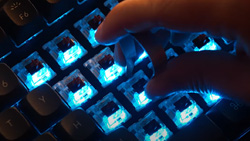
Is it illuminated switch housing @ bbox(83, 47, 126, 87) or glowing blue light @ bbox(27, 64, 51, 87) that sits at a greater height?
glowing blue light @ bbox(27, 64, 51, 87)

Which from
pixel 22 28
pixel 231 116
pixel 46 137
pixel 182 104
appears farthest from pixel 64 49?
pixel 231 116

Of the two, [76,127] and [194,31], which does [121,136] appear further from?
[194,31]

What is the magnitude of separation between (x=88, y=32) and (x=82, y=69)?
9cm

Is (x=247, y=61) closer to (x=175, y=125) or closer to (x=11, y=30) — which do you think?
(x=175, y=125)

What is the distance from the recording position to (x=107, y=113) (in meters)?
0.93

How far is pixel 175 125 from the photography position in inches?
38.2

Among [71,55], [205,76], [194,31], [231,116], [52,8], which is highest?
[52,8]

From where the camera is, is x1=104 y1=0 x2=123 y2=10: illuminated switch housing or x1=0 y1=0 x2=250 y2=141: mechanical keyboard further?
x1=104 y1=0 x2=123 y2=10: illuminated switch housing

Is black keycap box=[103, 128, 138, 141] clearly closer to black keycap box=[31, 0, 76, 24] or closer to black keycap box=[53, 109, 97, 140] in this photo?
black keycap box=[53, 109, 97, 140]

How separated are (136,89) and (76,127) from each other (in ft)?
0.61

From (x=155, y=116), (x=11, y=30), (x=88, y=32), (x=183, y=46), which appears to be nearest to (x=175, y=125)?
(x=155, y=116)

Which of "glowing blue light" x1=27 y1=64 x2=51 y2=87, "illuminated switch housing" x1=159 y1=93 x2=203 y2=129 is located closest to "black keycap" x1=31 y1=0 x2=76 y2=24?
"glowing blue light" x1=27 y1=64 x2=51 y2=87

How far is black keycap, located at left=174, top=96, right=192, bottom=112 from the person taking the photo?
97 centimetres

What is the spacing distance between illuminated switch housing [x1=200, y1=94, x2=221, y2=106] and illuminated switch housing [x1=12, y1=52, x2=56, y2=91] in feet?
1.26
